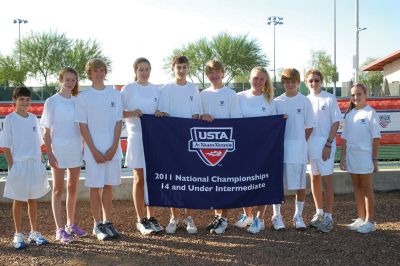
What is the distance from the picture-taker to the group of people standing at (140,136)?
578cm

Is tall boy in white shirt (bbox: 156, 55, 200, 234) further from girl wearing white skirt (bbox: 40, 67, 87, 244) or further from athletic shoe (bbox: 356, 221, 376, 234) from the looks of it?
athletic shoe (bbox: 356, 221, 376, 234)

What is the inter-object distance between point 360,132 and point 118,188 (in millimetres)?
4254

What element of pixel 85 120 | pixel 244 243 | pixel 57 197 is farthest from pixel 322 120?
pixel 57 197

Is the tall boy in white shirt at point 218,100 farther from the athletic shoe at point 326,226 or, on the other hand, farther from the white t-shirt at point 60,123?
the white t-shirt at point 60,123

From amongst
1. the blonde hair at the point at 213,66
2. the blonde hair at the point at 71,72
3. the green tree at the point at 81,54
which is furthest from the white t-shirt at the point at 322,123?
the green tree at the point at 81,54

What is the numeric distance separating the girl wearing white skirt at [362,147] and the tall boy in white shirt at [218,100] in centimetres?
154

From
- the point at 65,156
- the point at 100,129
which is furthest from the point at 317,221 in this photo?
the point at 65,156

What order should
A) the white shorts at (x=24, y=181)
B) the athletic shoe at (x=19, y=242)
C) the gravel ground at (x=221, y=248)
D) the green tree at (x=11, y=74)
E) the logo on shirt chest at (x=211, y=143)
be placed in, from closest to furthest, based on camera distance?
the gravel ground at (x=221, y=248) < the athletic shoe at (x=19, y=242) < the white shorts at (x=24, y=181) < the logo on shirt chest at (x=211, y=143) < the green tree at (x=11, y=74)

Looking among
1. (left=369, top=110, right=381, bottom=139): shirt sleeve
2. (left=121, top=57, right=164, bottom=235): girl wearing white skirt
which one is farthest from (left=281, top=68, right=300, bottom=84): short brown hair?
(left=121, top=57, right=164, bottom=235): girl wearing white skirt

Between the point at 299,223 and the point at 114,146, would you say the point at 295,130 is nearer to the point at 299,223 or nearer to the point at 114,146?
the point at 299,223

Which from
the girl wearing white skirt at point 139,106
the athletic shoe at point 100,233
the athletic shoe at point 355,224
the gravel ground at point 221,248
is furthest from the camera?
the athletic shoe at point 355,224

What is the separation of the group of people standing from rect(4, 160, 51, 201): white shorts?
12mm

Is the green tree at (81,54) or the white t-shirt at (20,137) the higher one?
the green tree at (81,54)

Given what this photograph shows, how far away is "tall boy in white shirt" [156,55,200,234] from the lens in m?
6.11
